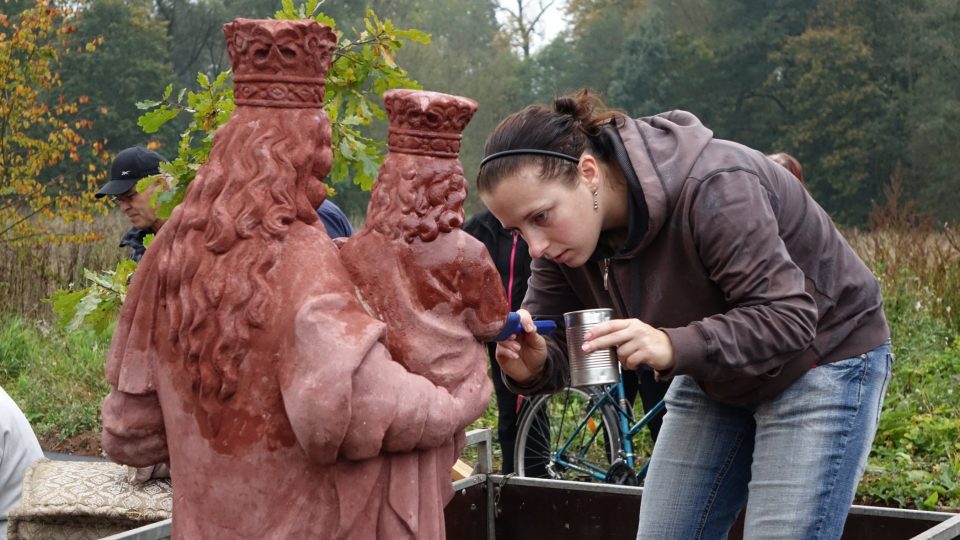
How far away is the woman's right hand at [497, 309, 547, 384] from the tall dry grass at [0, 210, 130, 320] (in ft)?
28.8

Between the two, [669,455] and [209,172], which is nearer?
[209,172]

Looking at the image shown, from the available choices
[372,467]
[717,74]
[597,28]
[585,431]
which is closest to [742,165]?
[372,467]

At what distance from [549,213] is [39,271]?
973 cm

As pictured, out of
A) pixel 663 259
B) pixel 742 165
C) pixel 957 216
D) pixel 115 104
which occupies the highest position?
pixel 115 104

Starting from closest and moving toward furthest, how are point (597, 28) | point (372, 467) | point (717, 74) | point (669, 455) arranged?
point (372, 467) → point (669, 455) → point (717, 74) → point (597, 28)

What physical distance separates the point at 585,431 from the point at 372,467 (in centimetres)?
451

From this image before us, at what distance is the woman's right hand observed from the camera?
8.98ft

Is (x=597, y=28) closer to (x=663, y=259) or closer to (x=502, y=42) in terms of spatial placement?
(x=502, y=42)

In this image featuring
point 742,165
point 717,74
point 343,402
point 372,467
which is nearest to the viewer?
point 343,402

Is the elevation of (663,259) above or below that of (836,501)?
above

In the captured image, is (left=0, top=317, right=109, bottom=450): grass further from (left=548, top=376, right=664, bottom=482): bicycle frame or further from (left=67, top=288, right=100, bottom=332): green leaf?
Answer: (left=67, top=288, right=100, bottom=332): green leaf

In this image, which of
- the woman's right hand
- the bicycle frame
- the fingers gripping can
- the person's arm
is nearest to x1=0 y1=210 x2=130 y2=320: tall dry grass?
the bicycle frame

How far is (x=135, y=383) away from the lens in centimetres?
232

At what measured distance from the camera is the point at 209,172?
2281 millimetres
